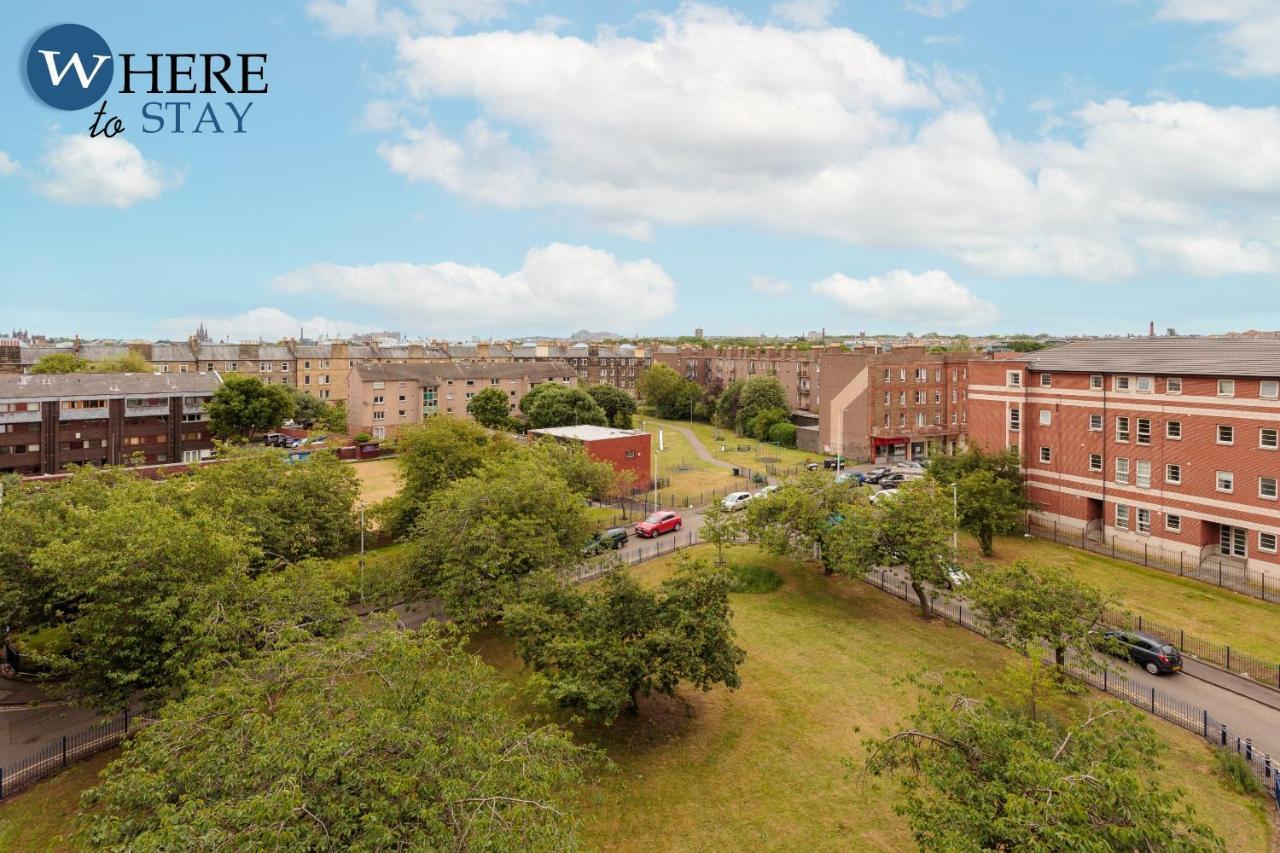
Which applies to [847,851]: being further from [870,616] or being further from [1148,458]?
[1148,458]

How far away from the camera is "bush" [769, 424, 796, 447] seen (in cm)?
8244

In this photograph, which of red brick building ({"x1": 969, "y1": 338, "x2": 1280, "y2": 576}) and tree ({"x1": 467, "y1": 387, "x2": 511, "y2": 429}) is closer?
red brick building ({"x1": 969, "y1": 338, "x2": 1280, "y2": 576})

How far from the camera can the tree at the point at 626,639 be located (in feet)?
65.1

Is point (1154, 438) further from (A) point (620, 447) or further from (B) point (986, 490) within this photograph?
(A) point (620, 447)

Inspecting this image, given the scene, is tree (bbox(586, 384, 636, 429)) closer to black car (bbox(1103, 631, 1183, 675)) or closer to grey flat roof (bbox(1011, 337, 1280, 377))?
grey flat roof (bbox(1011, 337, 1280, 377))

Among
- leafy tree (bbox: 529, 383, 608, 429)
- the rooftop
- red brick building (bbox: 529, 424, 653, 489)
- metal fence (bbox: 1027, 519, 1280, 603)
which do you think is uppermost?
leafy tree (bbox: 529, 383, 608, 429)

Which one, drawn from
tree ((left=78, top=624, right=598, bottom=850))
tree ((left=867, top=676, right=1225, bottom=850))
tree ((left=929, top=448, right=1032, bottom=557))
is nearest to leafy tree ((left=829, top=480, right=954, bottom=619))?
tree ((left=929, top=448, right=1032, bottom=557))

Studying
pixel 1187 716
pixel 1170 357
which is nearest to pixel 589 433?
pixel 1170 357

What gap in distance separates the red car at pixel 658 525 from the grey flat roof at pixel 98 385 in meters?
54.2

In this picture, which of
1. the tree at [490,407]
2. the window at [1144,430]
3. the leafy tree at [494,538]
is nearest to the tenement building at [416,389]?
the tree at [490,407]

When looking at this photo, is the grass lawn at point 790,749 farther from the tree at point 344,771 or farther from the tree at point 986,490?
the tree at point 986,490

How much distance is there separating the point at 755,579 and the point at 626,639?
50.9 feet

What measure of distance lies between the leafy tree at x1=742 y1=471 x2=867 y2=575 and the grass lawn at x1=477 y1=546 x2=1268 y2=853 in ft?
11.0

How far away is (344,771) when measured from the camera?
37.0ft
